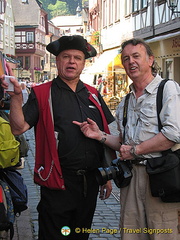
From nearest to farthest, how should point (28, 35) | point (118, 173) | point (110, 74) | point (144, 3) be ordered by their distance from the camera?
1. point (118, 173)
2. point (144, 3)
3. point (110, 74)
4. point (28, 35)

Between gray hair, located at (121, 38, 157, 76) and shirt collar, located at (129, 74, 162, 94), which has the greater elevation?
gray hair, located at (121, 38, 157, 76)

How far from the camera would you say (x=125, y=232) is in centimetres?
315

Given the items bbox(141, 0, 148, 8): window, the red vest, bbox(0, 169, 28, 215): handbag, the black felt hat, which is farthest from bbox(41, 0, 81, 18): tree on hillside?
the red vest

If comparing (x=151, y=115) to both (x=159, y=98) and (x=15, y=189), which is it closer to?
(x=159, y=98)

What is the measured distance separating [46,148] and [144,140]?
0.79 m

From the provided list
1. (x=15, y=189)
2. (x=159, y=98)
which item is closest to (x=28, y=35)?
(x=15, y=189)

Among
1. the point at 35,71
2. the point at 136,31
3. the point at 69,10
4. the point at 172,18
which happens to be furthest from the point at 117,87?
the point at 69,10

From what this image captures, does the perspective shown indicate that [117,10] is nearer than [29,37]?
Yes

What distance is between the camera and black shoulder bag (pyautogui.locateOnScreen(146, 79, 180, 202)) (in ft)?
9.52

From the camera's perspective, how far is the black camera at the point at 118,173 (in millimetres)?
3108

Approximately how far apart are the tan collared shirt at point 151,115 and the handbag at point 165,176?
10 centimetres

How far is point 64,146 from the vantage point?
11.5ft

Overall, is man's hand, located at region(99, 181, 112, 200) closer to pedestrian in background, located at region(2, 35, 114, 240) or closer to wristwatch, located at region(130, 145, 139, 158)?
pedestrian in background, located at region(2, 35, 114, 240)

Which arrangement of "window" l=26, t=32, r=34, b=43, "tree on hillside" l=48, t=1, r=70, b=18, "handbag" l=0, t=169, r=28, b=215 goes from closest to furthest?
"handbag" l=0, t=169, r=28, b=215 < "window" l=26, t=32, r=34, b=43 < "tree on hillside" l=48, t=1, r=70, b=18
